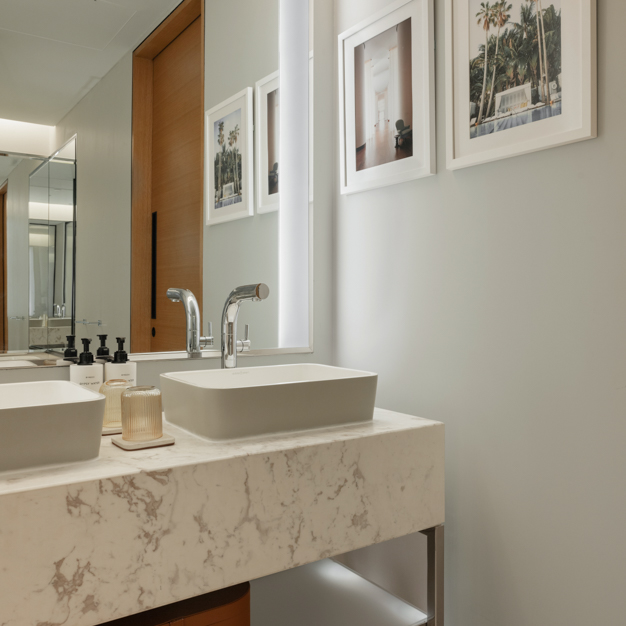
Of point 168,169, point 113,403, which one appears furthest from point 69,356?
point 168,169

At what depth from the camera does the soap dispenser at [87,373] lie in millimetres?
1234

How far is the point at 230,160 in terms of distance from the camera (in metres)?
1.66

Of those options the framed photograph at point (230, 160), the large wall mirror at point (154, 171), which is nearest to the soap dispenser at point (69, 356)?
the large wall mirror at point (154, 171)

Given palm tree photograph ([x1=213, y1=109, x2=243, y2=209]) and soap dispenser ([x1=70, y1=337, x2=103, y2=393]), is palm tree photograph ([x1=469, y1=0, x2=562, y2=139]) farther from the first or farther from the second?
soap dispenser ([x1=70, y1=337, x2=103, y2=393])

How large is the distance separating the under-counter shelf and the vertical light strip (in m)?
0.65

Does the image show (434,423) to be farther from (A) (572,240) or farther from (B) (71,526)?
(B) (71,526)

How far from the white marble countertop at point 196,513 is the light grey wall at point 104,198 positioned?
1.23 ft

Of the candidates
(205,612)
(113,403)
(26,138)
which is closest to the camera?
(205,612)

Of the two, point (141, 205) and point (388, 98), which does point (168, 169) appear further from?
point (388, 98)

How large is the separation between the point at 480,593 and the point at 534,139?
3.30 feet

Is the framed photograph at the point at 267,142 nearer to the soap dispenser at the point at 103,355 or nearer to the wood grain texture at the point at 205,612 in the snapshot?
the soap dispenser at the point at 103,355

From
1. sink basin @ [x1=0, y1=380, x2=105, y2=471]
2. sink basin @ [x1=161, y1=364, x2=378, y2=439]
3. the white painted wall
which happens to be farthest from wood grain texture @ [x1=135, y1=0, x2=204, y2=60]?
sink basin @ [x1=0, y1=380, x2=105, y2=471]

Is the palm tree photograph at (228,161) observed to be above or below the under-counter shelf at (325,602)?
above

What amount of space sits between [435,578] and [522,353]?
52 cm
